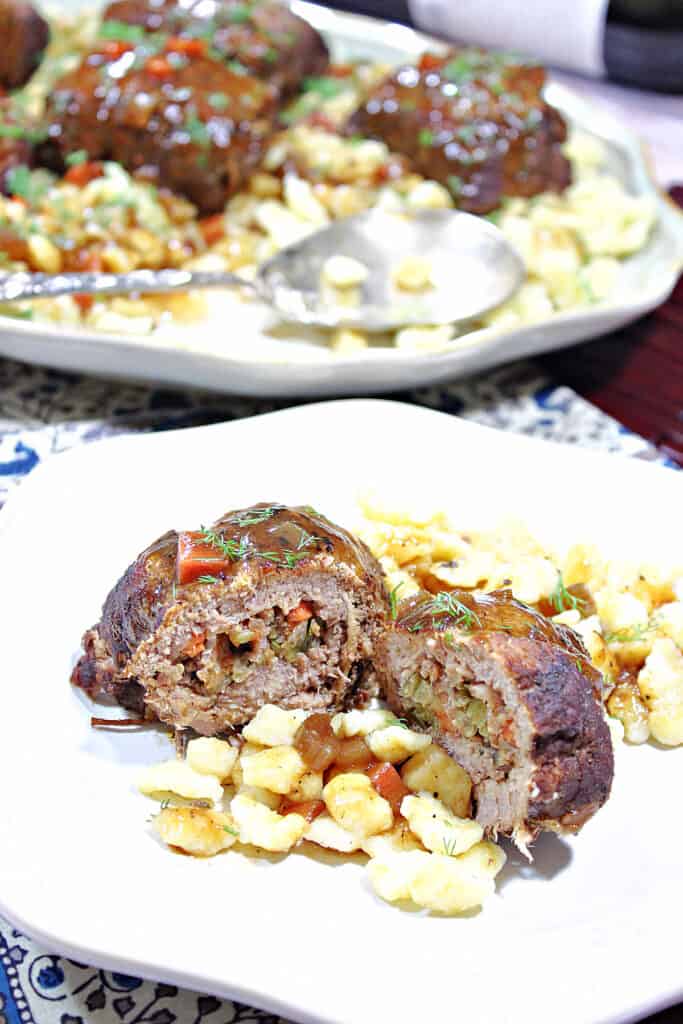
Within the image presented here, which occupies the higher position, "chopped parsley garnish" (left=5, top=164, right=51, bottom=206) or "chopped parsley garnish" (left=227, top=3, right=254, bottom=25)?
"chopped parsley garnish" (left=227, top=3, right=254, bottom=25)

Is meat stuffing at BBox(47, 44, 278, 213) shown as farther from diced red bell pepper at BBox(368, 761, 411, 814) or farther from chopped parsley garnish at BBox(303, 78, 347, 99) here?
diced red bell pepper at BBox(368, 761, 411, 814)

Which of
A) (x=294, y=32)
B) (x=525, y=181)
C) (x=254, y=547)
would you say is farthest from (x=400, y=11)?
(x=254, y=547)

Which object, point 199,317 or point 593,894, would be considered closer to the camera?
point 593,894

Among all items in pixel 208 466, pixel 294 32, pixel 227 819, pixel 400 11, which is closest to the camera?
pixel 227 819

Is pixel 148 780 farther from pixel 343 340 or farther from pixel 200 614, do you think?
pixel 343 340

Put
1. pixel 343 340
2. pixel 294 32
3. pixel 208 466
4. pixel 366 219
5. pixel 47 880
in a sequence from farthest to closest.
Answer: pixel 294 32, pixel 366 219, pixel 343 340, pixel 208 466, pixel 47 880

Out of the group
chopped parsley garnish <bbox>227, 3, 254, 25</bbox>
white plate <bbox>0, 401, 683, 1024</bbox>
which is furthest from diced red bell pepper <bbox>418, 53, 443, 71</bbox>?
white plate <bbox>0, 401, 683, 1024</bbox>

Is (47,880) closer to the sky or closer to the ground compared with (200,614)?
closer to the ground
